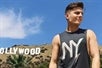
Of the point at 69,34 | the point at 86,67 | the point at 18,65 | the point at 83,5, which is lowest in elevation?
the point at 18,65

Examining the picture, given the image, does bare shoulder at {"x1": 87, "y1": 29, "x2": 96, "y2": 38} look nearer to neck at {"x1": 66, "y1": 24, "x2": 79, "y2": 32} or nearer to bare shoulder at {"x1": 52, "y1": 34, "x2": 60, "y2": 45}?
neck at {"x1": 66, "y1": 24, "x2": 79, "y2": 32}

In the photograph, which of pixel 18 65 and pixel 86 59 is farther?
pixel 18 65

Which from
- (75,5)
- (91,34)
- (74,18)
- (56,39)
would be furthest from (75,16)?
(56,39)

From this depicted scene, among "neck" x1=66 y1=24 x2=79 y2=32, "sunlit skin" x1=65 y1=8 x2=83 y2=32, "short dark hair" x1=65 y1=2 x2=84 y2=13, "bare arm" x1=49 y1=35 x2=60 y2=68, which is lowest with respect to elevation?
"bare arm" x1=49 y1=35 x2=60 y2=68

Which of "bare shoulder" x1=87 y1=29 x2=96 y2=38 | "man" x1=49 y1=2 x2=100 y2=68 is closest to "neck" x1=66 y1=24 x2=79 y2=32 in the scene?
"man" x1=49 y1=2 x2=100 y2=68

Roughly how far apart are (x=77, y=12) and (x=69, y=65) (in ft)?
3.21

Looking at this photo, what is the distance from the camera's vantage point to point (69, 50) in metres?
8.22

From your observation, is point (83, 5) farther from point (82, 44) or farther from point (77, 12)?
point (82, 44)

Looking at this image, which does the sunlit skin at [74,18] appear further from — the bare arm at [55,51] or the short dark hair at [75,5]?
the bare arm at [55,51]

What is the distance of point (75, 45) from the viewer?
323 inches

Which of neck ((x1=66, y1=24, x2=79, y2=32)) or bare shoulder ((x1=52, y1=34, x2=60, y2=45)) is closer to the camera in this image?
neck ((x1=66, y1=24, x2=79, y2=32))

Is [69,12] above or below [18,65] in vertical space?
above

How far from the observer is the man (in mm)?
8156

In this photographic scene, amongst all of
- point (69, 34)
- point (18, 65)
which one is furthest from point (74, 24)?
point (18, 65)
